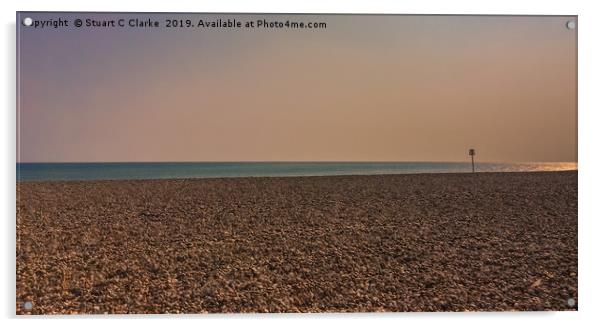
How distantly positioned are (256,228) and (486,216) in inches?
169

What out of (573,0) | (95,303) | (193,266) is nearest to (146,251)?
(193,266)

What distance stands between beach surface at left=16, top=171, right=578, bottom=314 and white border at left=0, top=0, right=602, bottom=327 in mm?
132

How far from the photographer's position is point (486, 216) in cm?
912

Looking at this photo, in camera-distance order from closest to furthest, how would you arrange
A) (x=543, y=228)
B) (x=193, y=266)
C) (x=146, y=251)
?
(x=193, y=266)
(x=146, y=251)
(x=543, y=228)

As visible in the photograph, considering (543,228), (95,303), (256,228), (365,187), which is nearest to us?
(95,303)

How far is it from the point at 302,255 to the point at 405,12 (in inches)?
139

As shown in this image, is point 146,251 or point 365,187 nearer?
point 146,251

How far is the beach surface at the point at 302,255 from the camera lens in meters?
5.79

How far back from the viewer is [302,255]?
6934 mm

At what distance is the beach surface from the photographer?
5.79 metres

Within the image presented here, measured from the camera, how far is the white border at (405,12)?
5738 mm

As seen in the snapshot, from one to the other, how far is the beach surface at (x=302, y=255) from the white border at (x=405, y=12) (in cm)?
13
